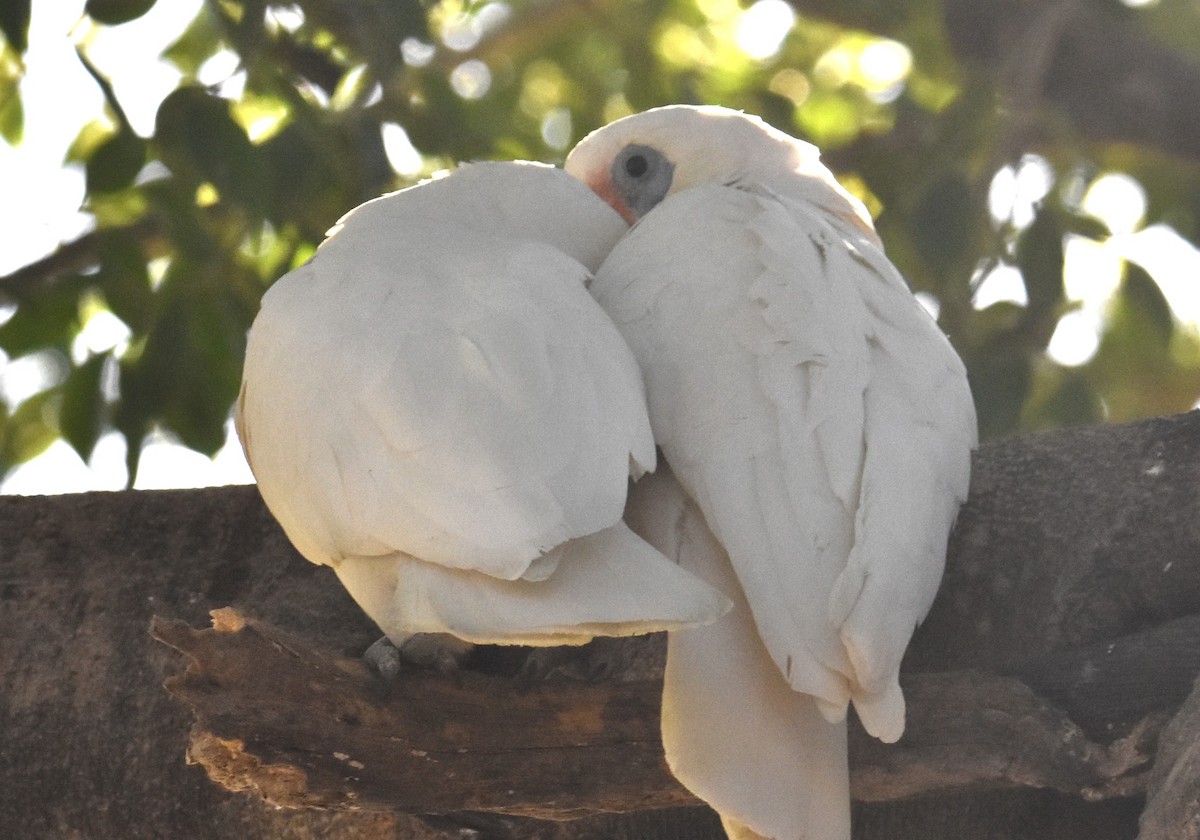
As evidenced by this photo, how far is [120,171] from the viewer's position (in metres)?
2.44

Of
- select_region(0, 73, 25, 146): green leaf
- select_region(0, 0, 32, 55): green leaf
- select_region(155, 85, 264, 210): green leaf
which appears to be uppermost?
select_region(0, 0, 32, 55): green leaf

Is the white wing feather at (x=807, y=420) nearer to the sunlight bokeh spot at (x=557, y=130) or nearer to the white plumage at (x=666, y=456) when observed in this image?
the white plumage at (x=666, y=456)

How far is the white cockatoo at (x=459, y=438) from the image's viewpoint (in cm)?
151

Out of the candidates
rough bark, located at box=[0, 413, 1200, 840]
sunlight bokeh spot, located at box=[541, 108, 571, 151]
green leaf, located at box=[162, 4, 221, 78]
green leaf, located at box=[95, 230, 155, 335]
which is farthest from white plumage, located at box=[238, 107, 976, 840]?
sunlight bokeh spot, located at box=[541, 108, 571, 151]

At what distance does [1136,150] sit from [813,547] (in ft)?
9.35

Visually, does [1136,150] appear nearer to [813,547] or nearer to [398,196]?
[398,196]

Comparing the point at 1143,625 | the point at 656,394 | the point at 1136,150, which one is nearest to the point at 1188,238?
the point at 1136,150

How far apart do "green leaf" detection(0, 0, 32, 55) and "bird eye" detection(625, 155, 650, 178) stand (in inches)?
49.1

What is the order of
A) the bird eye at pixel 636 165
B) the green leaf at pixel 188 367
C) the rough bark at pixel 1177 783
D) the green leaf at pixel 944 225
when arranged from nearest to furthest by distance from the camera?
the rough bark at pixel 1177 783
the green leaf at pixel 188 367
the green leaf at pixel 944 225
the bird eye at pixel 636 165

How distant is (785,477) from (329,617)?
0.82m

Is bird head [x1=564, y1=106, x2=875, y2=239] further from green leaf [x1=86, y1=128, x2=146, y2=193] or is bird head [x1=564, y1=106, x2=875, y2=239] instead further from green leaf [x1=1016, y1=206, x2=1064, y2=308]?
green leaf [x1=86, y1=128, x2=146, y2=193]

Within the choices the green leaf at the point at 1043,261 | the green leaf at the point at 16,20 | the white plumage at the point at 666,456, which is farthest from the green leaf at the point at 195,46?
the green leaf at the point at 1043,261

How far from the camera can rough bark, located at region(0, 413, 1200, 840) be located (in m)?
1.91

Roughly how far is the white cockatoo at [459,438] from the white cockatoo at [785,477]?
0.11 metres
